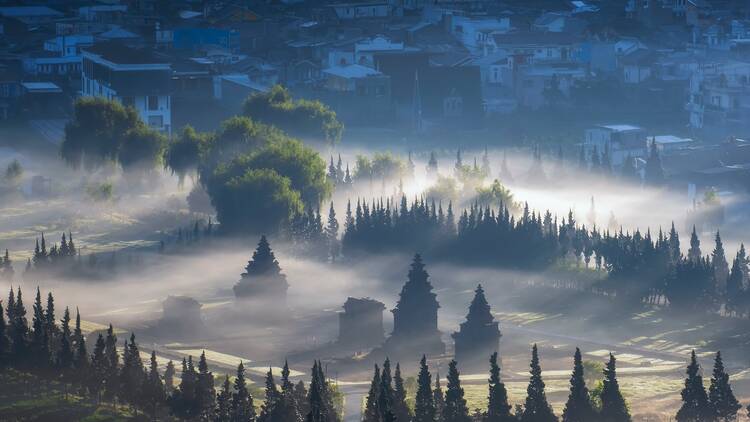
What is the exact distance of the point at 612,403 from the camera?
86.1m

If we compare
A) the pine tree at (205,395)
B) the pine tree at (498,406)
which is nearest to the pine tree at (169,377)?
the pine tree at (205,395)

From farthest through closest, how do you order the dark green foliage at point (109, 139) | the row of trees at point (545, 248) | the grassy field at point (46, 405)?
the dark green foliage at point (109, 139), the row of trees at point (545, 248), the grassy field at point (46, 405)

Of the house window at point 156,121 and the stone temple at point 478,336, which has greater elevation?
the house window at point 156,121

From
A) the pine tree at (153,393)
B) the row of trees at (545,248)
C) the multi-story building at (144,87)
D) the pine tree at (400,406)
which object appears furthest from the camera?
the multi-story building at (144,87)

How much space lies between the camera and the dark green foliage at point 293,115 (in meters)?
181

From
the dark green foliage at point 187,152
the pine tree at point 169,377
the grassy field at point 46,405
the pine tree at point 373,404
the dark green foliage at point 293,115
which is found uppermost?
the dark green foliage at point 293,115

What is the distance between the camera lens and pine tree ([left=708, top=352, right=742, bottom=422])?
8594 cm

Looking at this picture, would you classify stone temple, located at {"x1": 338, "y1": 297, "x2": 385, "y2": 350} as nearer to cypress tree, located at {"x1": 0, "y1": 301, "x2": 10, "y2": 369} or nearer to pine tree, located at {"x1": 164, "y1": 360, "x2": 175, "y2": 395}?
pine tree, located at {"x1": 164, "y1": 360, "x2": 175, "y2": 395}

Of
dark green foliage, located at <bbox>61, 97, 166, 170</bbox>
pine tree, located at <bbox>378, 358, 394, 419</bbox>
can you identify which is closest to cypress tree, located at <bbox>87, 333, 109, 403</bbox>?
pine tree, located at <bbox>378, 358, 394, 419</bbox>

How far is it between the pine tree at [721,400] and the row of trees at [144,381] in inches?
626

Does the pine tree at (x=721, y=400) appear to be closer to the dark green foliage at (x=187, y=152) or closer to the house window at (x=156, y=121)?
the dark green foliage at (x=187, y=152)

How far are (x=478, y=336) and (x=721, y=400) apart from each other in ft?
65.4

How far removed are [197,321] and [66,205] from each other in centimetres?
4623

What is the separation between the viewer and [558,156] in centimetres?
17075
